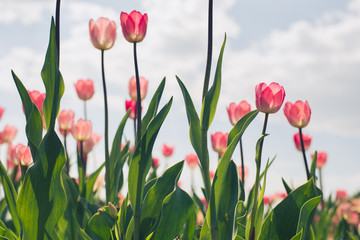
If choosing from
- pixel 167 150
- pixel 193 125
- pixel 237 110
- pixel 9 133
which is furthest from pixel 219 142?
pixel 9 133

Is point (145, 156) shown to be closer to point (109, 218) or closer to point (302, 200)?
point (109, 218)

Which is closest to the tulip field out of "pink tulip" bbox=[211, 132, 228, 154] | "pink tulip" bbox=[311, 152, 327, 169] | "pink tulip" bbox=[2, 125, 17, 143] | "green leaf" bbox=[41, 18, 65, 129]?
"green leaf" bbox=[41, 18, 65, 129]

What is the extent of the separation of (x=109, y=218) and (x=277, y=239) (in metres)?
0.80

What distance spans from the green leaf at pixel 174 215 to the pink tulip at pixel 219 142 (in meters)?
0.92

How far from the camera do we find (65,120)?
323 centimetres

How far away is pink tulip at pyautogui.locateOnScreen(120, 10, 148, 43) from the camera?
6.42 ft

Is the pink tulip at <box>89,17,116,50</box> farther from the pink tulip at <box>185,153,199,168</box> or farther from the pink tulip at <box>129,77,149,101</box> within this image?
the pink tulip at <box>185,153,199,168</box>

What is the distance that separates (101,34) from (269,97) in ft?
3.15

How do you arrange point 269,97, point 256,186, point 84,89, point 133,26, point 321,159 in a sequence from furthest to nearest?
point 321,159 → point 84,89 → point 133,26 → point 269,97 → point 256,186

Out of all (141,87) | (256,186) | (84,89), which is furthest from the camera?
(84,89)

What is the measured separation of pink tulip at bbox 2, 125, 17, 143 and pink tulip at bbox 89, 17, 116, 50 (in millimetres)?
2728

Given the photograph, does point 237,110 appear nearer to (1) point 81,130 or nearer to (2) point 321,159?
(1) point 81,130

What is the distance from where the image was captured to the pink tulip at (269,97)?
1.81m

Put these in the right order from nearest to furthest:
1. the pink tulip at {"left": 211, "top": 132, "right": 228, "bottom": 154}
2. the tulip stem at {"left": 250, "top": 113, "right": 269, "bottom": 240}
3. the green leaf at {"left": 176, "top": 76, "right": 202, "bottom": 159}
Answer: the tulip stem at {"left": 250, "top": 113, "right": 269, "bottom": 240}
the green leaf at {"left": 176, "top": 76, "right": 202, "bottom": 159}
the pink tulip at {"left": 211, "top": 132, "right": 228, "bottom": 154}
